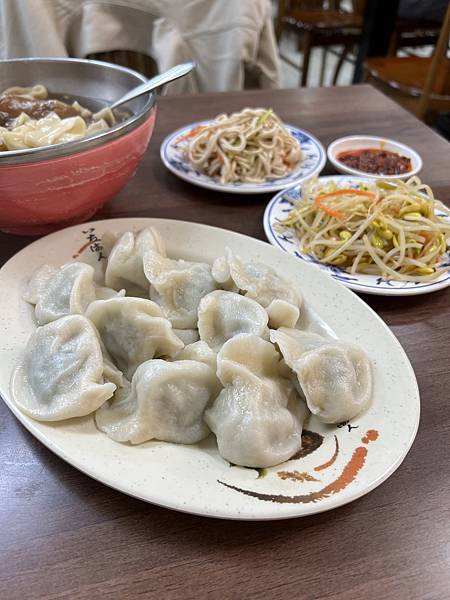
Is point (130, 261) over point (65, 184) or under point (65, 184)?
under

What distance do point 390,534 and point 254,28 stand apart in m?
2.87

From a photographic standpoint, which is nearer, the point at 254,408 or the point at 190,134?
the point at 254,408

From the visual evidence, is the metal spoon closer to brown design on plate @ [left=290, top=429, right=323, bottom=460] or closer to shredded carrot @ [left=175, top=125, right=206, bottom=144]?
shredded carrot @ [left=175, top=125, right=206, bottom=144]

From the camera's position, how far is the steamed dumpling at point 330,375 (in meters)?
1.01

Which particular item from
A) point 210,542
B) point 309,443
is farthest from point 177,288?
point 210,542

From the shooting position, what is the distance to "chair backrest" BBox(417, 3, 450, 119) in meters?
3.52

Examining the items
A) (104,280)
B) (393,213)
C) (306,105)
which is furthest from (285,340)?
(306,105)

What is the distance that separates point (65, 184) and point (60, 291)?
0.97 feet

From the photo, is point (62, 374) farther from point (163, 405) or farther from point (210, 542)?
point (210, 542)

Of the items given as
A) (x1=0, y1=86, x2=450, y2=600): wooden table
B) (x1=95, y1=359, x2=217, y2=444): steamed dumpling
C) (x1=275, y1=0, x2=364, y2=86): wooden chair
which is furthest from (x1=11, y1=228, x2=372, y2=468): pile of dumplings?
(x1=275, y1=0, x2=364, y2=86): wooden chair

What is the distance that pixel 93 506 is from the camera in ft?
2.98

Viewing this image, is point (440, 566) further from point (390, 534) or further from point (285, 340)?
point (285, 340)

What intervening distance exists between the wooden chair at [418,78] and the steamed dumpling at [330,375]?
316cm

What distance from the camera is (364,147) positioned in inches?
85.4
